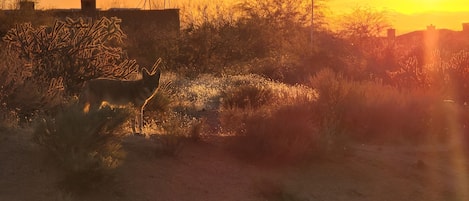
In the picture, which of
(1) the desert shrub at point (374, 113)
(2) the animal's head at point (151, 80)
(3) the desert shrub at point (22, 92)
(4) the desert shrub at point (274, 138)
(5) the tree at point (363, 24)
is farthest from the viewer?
(5) the tree at point (363, 24)

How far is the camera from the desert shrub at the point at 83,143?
34.3ft

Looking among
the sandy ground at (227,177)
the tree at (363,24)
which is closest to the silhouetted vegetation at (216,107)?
the sandy ground at (227,177)

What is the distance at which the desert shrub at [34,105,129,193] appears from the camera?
10.5 m

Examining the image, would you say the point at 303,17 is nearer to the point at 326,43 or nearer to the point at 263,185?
the point at 326,43

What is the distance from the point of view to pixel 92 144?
1104 centimetres

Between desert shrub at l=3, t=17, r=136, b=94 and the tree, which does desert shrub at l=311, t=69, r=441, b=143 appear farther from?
the tree

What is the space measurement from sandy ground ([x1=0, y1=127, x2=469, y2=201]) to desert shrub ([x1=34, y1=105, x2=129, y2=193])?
204 mm

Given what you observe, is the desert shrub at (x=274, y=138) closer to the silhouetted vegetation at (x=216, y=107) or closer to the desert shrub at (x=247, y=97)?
the silhouetted vegetation at (x=216, y=107)

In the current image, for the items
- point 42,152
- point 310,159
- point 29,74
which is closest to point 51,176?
point 42,152

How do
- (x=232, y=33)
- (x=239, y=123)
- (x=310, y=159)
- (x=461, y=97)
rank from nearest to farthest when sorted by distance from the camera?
(x=310, y=159) → (x=239, y=123) → (x=461, y=97) → (x=232, y=33)

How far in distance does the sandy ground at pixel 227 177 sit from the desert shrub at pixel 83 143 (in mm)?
204

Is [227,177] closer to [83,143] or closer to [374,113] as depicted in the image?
[83,143]

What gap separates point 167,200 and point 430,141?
9208 millimetres

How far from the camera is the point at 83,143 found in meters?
10.9
